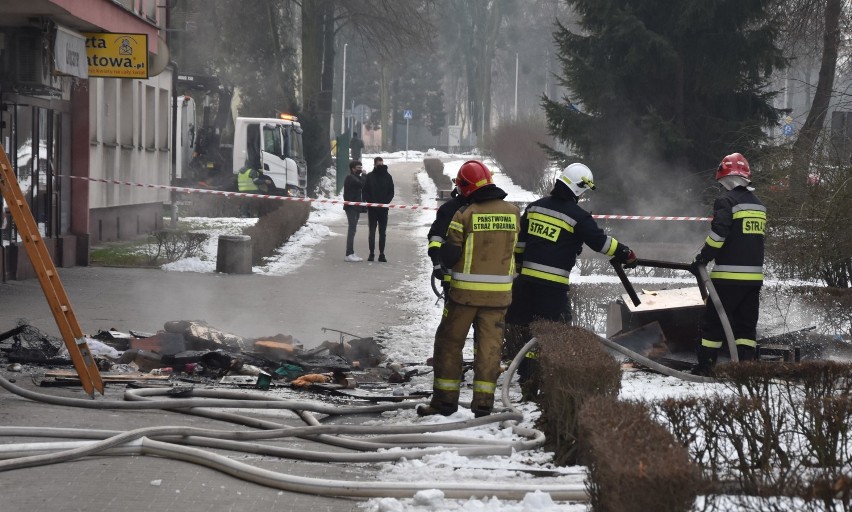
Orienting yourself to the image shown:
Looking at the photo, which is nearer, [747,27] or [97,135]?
[97,135]

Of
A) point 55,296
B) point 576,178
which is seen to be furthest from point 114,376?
point 576,178

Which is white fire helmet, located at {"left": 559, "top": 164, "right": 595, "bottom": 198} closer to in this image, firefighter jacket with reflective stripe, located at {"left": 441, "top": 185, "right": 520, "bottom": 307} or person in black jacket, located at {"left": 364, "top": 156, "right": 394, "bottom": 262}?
firefighter jacket with reflective stripe, located at {"left": 441, "top": 185, "right": 520, "bottom": 307}

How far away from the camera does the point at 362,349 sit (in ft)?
38.4

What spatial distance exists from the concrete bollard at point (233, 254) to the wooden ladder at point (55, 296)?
9.70 metres

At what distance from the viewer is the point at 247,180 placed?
3288cm

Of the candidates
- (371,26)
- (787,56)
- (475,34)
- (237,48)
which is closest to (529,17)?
(475,34)

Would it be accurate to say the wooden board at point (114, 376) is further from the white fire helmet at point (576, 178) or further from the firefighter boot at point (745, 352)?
the firefighter boot at point (745, 352)

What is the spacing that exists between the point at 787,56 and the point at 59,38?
1600cm

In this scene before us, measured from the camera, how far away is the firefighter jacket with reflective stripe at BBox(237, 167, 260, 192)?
32.8 metres

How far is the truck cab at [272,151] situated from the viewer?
33.2 metres

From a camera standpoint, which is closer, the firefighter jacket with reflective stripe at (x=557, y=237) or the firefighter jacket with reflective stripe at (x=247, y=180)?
the firefighter jacket with reflective stripe at (x=557, y=237)

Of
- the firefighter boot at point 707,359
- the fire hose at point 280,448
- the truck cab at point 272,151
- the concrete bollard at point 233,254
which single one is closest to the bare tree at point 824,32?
the concrete bollard at point 233,254

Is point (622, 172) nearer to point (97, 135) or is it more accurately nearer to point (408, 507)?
point (97, 135)

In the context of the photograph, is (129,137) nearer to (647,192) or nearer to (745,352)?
(647,192)
